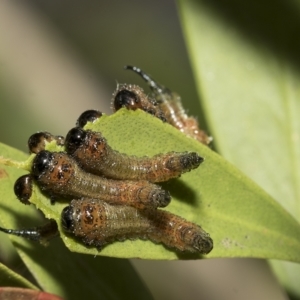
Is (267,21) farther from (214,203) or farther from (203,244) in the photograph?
(203,244)

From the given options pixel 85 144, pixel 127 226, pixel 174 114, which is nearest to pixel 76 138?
pixel 85 144

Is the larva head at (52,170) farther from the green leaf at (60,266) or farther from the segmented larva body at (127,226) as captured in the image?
the green leaf at (60,266)

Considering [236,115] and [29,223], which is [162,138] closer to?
[29,223]

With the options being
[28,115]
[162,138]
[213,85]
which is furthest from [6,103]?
[162,138]

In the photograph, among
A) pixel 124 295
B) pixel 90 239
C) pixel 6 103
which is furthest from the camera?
pixel 6 103

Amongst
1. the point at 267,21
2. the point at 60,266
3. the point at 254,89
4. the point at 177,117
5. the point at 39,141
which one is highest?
the point at 267,21

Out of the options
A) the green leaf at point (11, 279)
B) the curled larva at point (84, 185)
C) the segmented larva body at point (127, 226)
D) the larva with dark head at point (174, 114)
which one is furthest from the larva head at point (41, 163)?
the larva with dark head at point (174, 114)
